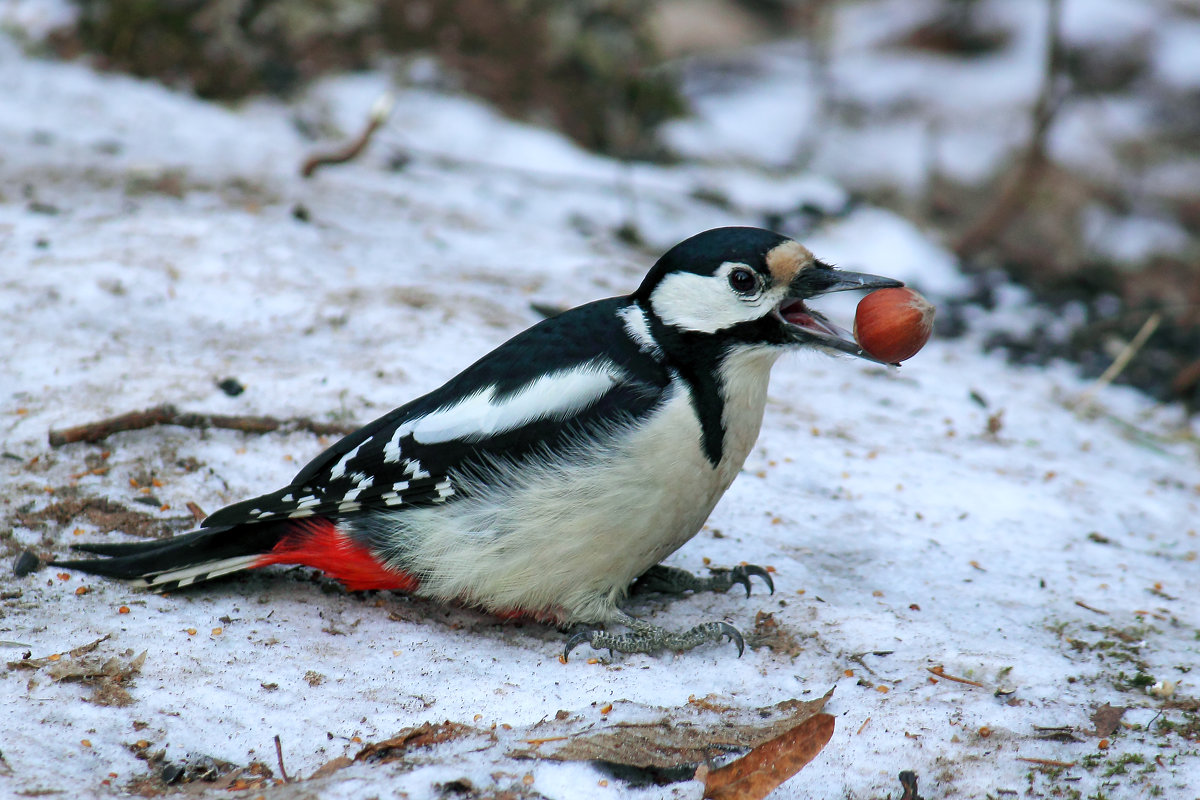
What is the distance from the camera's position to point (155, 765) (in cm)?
257

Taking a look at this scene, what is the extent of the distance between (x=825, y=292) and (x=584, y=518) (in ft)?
2.90

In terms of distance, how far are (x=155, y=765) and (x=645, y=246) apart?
14.7 ft

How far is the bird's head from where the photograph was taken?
3.19 meters

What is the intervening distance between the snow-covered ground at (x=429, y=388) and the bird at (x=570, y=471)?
14cm

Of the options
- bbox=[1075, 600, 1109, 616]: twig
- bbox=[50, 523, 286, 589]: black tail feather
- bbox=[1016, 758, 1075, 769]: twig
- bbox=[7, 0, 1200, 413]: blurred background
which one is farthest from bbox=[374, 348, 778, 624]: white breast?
bbox=[7, 0, 1200, 413]: blurred background

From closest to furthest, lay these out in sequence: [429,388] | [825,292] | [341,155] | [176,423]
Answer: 1. [825,292]
2. [176,423]
3. [429,388]
4. [341,155]

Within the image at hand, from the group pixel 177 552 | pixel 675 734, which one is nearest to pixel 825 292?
pixel 675 734

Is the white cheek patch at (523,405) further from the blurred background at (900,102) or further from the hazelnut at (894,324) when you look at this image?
the blurred background at (900,102)

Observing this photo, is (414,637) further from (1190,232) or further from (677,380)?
(1190,232)

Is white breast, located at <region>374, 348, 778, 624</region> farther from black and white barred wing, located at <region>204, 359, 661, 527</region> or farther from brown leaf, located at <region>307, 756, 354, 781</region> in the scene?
brown leaf, located at <region>307, 756, 354, 781</region>

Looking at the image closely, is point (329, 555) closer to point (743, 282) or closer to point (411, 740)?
point (411, 740)

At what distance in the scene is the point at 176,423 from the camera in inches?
158

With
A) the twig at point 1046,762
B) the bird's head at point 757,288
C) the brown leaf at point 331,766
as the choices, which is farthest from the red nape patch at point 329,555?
the twig at point 1046,762

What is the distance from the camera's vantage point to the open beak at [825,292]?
318cm
